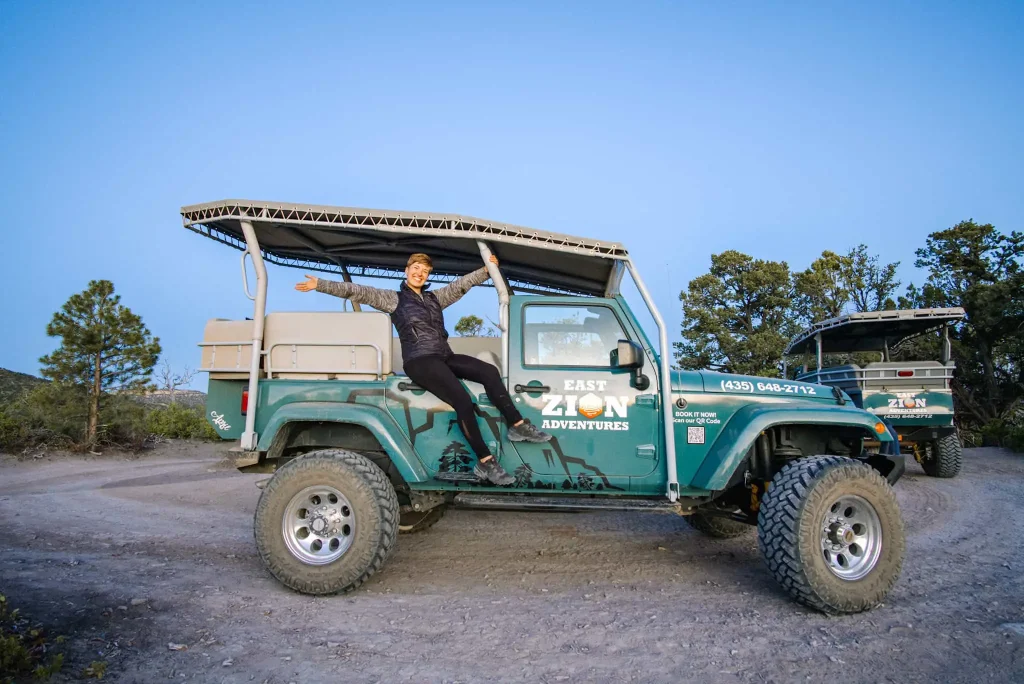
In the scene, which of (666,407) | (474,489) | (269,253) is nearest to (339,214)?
(269,253)

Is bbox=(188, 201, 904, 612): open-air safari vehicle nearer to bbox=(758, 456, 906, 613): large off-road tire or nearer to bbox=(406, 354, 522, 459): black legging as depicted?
bbox=(758, 456, 906, 613): large off-road tire

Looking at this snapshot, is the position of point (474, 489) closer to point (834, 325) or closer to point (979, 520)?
point (979, 520)

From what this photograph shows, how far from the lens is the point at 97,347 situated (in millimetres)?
12094

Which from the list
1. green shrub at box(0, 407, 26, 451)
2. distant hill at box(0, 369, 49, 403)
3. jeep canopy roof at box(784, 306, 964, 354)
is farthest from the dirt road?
distant hill at box(0, 369, 49, 403)

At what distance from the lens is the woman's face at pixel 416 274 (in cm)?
468

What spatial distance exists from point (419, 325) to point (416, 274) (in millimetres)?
467

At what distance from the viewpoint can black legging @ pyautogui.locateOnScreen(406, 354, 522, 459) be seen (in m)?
4.15

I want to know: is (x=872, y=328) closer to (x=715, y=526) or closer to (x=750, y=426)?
(x=715, y=526)

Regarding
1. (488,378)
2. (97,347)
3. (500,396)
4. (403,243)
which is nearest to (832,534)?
(500,396)

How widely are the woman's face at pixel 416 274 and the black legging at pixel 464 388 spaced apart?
0.70 m

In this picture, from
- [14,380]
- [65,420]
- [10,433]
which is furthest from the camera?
[14,380]

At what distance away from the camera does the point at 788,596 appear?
13.5 ft

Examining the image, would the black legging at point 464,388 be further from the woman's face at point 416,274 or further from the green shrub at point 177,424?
the green shrub at point 177,424

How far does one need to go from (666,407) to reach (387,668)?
2.45 meters
